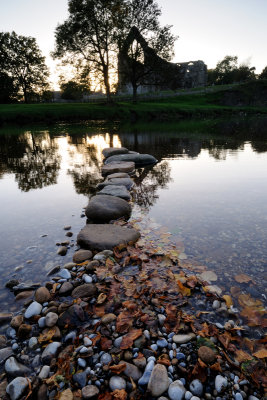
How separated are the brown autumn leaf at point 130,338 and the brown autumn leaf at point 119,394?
1.14ft

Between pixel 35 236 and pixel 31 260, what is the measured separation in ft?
2.51

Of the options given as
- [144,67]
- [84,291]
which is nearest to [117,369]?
[84,291]

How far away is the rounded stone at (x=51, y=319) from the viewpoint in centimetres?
241

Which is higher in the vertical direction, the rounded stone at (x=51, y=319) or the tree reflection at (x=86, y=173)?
the tree reflection at (x=86, y=173)

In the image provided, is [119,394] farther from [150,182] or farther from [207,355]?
[150,182]

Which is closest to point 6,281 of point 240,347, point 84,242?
point 84,242

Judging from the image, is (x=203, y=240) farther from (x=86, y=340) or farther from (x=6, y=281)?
(x=6, y=281)

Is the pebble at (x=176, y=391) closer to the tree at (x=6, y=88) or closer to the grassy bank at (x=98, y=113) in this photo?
the grassy bank at (x=98, y=113)

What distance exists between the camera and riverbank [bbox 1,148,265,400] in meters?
1.84

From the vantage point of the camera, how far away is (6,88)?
55312 mm

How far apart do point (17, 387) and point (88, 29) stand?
137 feet

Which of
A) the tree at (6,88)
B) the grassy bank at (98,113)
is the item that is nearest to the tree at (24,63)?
the tree at (6,88)

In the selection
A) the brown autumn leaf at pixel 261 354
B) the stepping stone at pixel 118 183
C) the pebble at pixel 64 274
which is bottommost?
the brown autumn leaf at pixel 261 354

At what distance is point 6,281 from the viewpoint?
308cm
